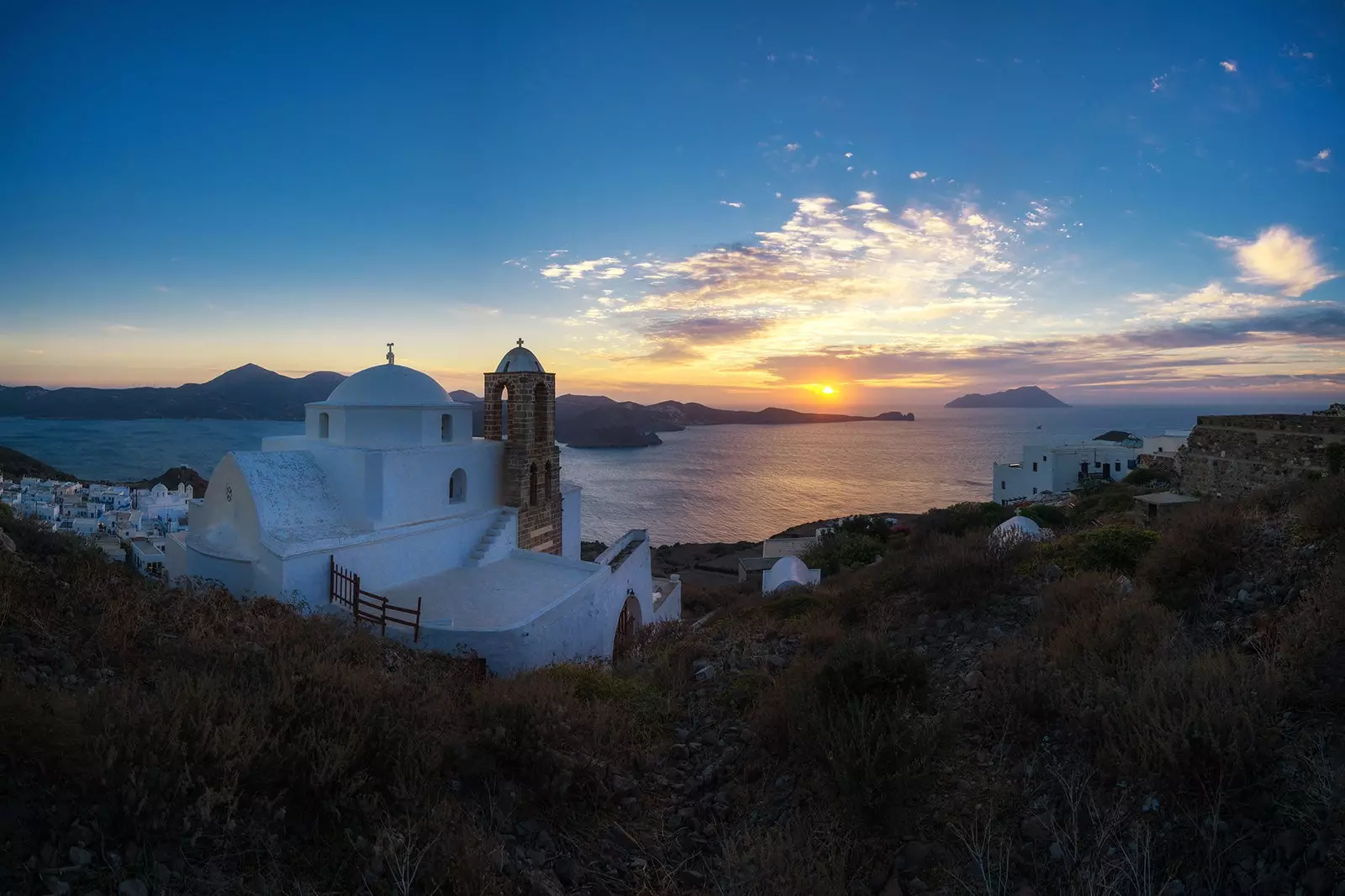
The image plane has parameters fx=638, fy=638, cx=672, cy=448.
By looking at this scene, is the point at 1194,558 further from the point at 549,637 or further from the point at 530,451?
the point at 530,451

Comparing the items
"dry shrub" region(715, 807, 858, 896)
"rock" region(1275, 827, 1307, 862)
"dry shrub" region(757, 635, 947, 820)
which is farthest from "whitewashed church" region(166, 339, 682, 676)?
"rock" region(1275, 827, 1307, 862)

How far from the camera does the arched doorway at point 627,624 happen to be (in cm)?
1061

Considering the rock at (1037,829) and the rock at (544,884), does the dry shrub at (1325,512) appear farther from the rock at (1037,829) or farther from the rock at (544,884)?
the rock at (544,884)

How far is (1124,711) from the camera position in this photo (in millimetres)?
3441

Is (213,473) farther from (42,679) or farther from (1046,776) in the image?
(1046,776)

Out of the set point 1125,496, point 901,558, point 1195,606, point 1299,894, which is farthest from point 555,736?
point 1125,496

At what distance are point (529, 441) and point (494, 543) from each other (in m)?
2.38

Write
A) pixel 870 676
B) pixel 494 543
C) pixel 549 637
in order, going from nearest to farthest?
pixel 870 676 → pixel 549 637 → pixel 494 543

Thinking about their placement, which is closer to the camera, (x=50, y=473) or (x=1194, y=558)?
(x=1194, y=558)

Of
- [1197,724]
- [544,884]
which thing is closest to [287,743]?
[544,884]

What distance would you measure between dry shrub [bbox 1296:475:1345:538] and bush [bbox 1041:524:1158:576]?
→ 5.49 feet

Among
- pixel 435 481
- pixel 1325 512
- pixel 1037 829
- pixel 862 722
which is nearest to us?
pixel 1037 829

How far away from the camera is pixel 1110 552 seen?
7.86 metres

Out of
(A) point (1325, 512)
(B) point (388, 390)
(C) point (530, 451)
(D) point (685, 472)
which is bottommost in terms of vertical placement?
(D) point (685, 472)
